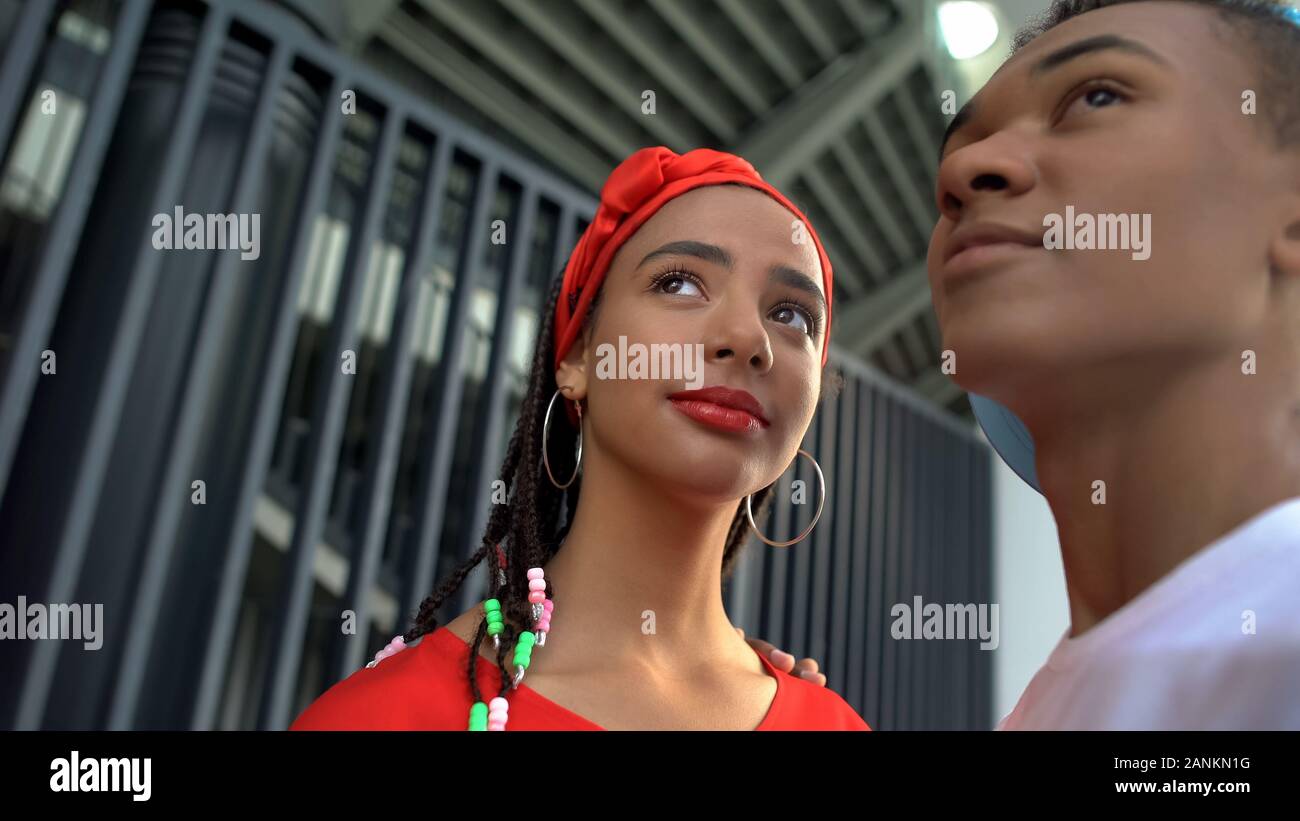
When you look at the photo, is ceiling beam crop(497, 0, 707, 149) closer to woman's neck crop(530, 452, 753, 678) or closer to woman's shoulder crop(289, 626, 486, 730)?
woman's neck crop(530, 452, 753, 678)

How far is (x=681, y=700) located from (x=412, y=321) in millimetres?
1561

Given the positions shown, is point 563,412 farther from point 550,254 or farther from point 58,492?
point 550,254

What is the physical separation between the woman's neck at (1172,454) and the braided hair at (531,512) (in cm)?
69

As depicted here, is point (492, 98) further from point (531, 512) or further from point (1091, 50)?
point (1091, 50)

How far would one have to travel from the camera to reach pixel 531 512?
1.35 metres

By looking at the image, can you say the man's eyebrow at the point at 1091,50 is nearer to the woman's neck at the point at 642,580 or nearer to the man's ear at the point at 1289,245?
the man's ear at the point at 1289,245

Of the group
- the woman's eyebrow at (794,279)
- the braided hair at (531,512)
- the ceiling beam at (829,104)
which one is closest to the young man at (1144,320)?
the woman's eyebrow at (794,279)

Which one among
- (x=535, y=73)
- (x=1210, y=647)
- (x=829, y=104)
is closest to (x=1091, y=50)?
(x=1210, y=647)

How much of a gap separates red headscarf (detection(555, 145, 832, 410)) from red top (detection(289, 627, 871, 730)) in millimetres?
481

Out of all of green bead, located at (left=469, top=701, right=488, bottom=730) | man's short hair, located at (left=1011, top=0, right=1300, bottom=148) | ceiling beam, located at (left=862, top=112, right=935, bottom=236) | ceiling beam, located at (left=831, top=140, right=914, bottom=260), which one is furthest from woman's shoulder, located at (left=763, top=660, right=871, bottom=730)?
ceiling beam, located at (left=831, top=140, right=914, bottom=260)

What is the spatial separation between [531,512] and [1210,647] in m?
0.98

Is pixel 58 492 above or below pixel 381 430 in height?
below
